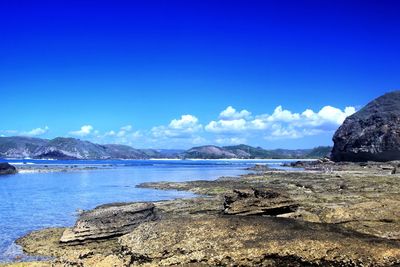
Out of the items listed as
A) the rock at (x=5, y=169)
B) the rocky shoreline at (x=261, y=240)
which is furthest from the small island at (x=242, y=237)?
the rock at (x=5, y=169)

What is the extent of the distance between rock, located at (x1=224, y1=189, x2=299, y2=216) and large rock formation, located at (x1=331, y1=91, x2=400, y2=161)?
122m

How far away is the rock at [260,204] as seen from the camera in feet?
74.1

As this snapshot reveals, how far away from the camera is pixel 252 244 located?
1518 cm

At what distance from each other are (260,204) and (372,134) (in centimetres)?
13189

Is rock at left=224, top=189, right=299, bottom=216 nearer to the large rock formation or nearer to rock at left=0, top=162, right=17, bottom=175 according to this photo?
rock at left=0, top=162, right=17, bottom=175

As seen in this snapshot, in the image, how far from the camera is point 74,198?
5331 centimetres

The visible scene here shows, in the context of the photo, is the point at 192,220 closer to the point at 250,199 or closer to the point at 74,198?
the point at 250,199

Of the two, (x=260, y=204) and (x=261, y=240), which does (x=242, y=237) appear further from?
(x=260, y=204)

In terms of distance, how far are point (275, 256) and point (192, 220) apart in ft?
13.9

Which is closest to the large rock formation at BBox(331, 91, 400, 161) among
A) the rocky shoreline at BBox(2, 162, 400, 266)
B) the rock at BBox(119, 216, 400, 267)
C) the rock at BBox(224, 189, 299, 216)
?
the rock at BBox(224, 189, 299, 216)

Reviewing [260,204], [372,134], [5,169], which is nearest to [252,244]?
[260,204]

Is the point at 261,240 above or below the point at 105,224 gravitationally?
above

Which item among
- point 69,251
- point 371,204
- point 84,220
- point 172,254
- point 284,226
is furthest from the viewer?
point 84,220

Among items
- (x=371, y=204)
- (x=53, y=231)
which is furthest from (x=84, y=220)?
(x=371, y=204)
